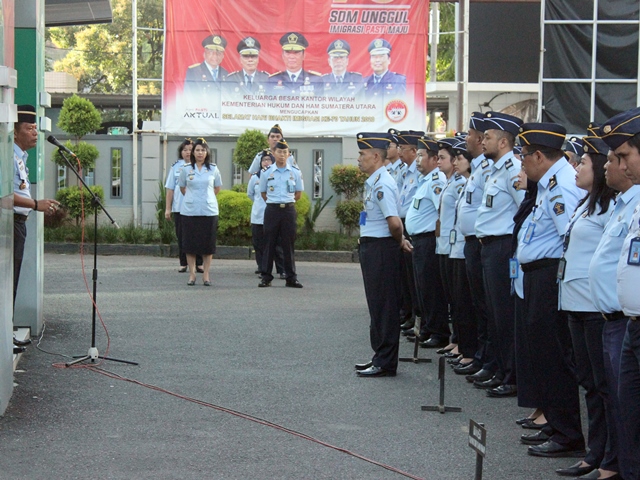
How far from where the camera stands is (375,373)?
377 inches

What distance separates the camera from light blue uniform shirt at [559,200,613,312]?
6363 millimetres

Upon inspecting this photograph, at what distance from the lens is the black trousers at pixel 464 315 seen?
10.1 m

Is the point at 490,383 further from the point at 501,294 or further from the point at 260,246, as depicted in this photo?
the point at 260,246

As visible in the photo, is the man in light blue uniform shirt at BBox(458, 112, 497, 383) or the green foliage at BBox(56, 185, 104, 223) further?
the green foliage at BBox(56, 185, 104, 223)

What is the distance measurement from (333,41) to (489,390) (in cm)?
1538

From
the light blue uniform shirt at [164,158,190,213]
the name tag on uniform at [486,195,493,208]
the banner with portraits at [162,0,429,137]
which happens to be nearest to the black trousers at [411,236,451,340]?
the name tag on uniform at [486,195,493,208]

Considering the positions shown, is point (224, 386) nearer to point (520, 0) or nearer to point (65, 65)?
point (520, 0)

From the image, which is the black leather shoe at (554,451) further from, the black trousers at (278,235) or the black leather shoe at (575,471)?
the black trousers at (278,235)

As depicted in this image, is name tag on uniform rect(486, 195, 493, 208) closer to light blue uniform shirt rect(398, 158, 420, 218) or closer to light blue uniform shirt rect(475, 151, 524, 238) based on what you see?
light blue uniform shirt rect(475, 151, 524, 238)

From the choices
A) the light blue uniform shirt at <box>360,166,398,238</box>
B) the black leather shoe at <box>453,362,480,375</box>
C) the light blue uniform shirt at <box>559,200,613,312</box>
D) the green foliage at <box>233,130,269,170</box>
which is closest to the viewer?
the light blue uniform shirt at <box>559,200,613,312</box>

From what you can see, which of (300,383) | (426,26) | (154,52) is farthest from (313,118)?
(154,52)

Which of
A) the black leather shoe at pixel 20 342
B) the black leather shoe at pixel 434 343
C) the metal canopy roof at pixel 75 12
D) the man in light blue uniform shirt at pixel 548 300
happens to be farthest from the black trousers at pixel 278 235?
the man in light blue uniform shirt at pixel 548 300

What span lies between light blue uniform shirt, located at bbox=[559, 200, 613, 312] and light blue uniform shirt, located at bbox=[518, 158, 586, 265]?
534 millimetres

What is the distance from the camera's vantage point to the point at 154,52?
207 feet
